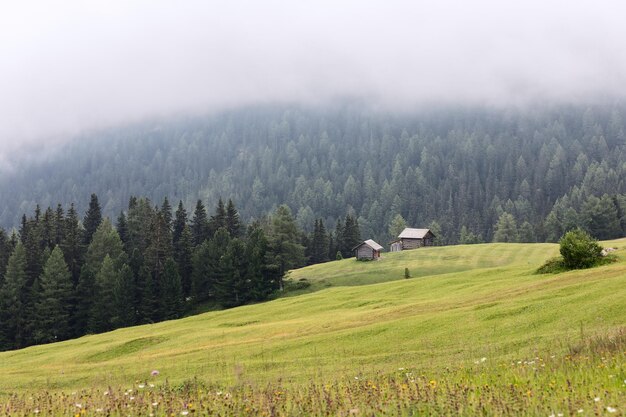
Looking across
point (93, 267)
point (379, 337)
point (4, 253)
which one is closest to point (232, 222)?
point (93, 267)

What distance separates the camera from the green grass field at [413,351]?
478 inches

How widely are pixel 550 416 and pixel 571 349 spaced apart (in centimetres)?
937

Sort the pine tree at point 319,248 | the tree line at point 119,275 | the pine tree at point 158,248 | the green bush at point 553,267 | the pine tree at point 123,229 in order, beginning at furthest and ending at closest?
the pine tree at point 319,248 → the pine tree at point 123,229 → the pine tree at point 158,248 → the tree line at point 119,275 → the green bush at point 553,267

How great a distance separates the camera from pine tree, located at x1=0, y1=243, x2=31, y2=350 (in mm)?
91000

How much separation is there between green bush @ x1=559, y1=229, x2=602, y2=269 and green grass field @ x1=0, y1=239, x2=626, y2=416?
316 centimetres

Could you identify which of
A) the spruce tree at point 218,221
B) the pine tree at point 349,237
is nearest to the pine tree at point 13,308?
the spruce tree at point 218,221

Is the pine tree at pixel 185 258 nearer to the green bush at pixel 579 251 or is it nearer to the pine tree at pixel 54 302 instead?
the pine tree at pixel 54 302

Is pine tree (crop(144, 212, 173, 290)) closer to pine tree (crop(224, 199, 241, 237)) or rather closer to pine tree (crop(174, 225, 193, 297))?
pine tree (crop(174, 225, 193, 297))

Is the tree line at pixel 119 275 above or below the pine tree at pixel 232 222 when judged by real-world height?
below

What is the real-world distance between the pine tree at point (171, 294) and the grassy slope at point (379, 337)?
39116mm

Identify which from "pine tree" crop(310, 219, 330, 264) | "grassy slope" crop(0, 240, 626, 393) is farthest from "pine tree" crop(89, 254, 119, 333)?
"pine tree" crop(310, 219, 330, 264)

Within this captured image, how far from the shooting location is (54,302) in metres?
91.5

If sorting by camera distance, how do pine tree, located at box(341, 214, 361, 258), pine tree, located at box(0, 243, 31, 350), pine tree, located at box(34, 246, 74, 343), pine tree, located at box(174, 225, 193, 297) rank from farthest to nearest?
pine tree, located at box(341, 214, 361, 258) → pine tree, located at box(174, 225, 193, 297) → pine tree, located at box(0, 243, 31, 350) → pine tree, located at box(34, 246, 74, 343)

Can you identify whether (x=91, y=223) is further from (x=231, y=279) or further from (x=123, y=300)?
(x=231, y=279)
